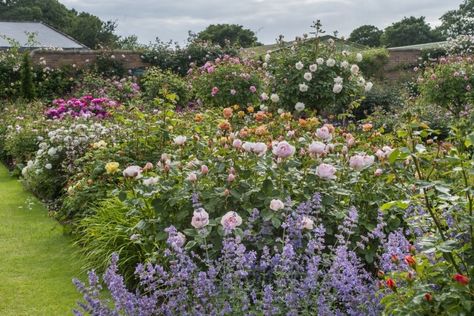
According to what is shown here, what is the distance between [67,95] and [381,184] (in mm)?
12402

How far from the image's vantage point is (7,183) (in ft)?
24.6

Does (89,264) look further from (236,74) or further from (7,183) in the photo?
(236,74)

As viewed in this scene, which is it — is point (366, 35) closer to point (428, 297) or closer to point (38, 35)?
point (38, 35)

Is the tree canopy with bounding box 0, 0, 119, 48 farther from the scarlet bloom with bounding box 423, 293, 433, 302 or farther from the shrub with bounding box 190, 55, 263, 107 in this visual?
the scarlet bloom with bounding box 423, 293, 433, 302

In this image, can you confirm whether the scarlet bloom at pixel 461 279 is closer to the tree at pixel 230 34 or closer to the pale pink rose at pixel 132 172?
the pale pink rose at pixel 132 172

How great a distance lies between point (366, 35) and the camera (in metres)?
43.6

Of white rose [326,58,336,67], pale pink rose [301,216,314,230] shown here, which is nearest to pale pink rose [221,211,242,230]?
pale pink rose [301,216,314,230]

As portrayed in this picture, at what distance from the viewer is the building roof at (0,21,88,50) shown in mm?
25405

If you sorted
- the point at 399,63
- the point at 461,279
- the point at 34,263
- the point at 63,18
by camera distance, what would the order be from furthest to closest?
the point at 63,18
the point at 399,63
the point at 34,263
the point at 461,279

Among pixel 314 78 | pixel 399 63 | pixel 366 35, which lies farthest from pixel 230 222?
pixel 366 35

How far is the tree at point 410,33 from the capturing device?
127 feet

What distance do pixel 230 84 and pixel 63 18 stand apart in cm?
3731

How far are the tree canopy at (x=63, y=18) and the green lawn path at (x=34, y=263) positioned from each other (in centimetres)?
3124

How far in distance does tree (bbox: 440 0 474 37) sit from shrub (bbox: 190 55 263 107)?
31.3 metres
